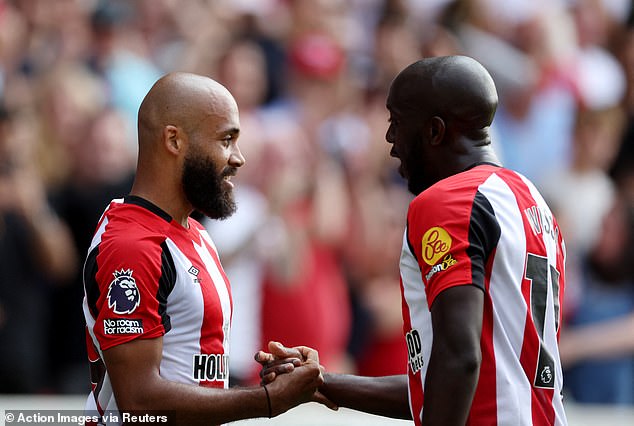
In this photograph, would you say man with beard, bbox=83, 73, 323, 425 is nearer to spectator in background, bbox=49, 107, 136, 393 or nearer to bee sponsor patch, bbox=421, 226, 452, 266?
bee sponsor patch, bbox=421, 226, 452, 266

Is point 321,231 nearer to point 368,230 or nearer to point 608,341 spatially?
point 368,230

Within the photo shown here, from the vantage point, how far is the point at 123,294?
412 cm

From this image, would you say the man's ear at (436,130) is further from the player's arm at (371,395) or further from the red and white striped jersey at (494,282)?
the player's arm at (371,395)

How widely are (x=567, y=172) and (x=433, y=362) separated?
Result: 21.2 ft

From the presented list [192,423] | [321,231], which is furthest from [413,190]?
[321,231]

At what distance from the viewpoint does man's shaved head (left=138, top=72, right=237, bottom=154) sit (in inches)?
179

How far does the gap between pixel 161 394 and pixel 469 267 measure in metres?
1.25

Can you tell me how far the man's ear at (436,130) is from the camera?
4262 mm

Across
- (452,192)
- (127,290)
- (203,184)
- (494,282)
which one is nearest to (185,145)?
(203,184)

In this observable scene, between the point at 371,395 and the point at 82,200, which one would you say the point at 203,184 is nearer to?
the point at 371,395

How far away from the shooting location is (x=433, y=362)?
3.85 meters

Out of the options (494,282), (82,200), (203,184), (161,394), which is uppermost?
(82,200)

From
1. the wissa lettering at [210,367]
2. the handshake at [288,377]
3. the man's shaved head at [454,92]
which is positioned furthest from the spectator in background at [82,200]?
the man's shaved head at [454,92]

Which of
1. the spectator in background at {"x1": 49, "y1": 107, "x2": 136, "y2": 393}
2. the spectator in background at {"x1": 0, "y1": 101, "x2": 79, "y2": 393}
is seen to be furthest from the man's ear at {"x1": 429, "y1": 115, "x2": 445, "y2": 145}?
the spectator in background at {"x1": 0, "y1": 101, "x2": 79, "y2": 393}
